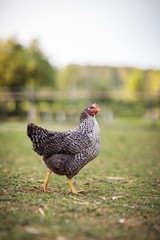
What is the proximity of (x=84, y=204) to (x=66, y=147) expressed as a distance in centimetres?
91

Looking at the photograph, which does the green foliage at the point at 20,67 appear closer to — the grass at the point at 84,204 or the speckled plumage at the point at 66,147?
the grass at the point at 84,204

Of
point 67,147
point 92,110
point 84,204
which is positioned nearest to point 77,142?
point 67,147

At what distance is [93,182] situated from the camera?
4.34 meters

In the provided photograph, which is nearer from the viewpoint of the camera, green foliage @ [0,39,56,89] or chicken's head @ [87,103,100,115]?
chicken's head @ [87,103,100,115]

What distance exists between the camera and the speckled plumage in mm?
3424

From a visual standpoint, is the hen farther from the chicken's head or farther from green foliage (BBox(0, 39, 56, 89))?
green foliage (BBox(0, 39, 56, 89))

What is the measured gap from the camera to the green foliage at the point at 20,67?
26469mm

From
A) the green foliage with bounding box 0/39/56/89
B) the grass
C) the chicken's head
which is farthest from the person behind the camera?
the green foliage with bounding box 0/39/56/89

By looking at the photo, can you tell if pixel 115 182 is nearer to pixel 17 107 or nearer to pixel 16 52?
pixel 17 107

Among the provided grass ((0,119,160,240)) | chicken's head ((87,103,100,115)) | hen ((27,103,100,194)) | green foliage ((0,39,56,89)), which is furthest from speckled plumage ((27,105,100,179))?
green foliage ((0,39,56,89))

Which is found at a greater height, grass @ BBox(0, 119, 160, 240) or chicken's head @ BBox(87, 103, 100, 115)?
chicken's head @ BBox(87, 103, 100, 115)

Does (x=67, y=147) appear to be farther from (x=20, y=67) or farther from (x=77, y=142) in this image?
(x=20, y=67)

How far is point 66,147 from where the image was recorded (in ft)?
11.4

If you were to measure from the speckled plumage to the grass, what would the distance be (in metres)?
0.46
